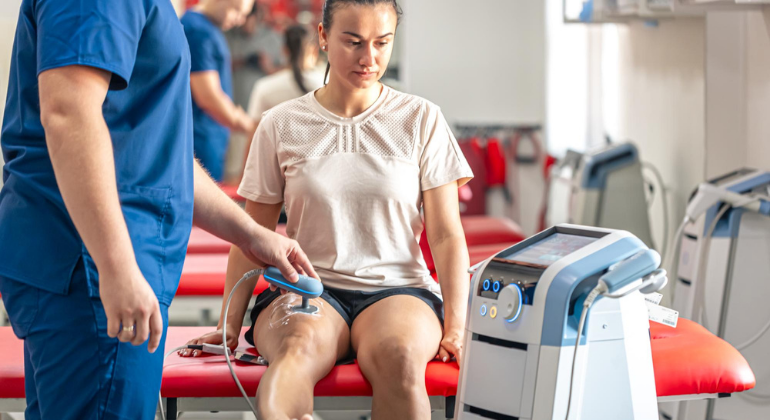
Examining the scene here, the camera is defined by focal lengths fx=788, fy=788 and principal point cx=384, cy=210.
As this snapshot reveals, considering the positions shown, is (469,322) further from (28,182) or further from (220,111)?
(220,111)

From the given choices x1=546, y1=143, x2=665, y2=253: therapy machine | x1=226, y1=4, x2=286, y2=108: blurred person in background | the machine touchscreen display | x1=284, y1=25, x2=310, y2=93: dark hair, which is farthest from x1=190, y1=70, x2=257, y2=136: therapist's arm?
the machine touchscreen display

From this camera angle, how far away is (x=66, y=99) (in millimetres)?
1034

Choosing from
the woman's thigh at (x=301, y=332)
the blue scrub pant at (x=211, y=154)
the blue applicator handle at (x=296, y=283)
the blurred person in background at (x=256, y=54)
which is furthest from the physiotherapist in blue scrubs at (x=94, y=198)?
the blurred person in background at (x=256, y=54)

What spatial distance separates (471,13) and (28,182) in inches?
211

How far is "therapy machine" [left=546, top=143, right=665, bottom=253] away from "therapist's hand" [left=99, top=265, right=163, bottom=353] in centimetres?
272

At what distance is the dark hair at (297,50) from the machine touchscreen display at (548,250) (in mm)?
2983

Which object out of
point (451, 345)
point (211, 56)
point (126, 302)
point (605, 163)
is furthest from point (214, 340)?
point (211, 56)

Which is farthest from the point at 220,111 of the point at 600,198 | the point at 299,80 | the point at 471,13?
the point at 471,13

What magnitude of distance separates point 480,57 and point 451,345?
4802 millimetres

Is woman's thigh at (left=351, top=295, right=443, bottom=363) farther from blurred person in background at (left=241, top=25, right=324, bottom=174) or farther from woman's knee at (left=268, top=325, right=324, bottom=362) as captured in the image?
blurred person in background at (left=241, top=25, right=324, bottom=174)

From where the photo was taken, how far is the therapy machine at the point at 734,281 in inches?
86.4

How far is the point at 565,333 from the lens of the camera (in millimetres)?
1243

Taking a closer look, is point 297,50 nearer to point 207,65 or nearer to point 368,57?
point 207,65

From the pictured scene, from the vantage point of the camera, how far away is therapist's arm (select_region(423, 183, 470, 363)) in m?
1.67
